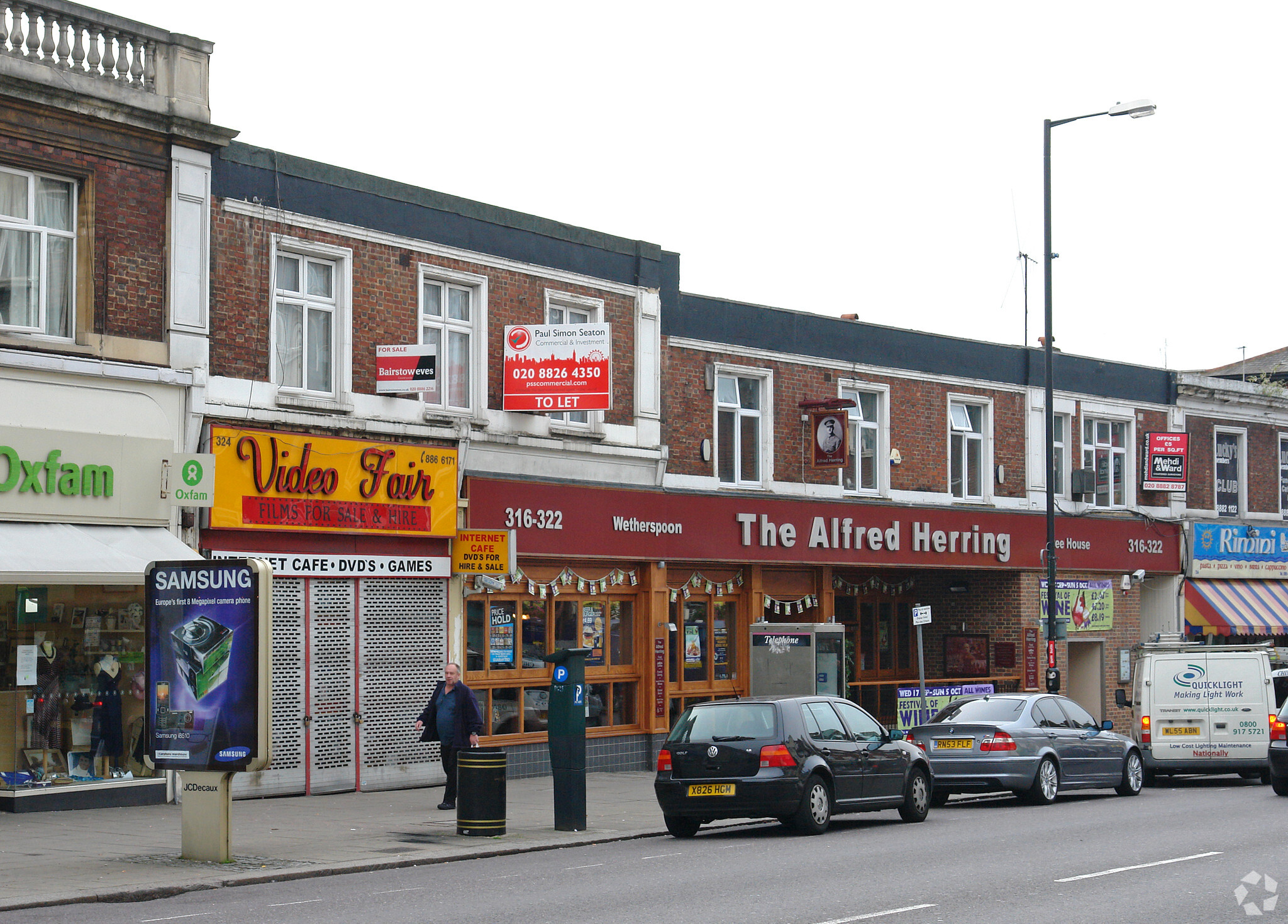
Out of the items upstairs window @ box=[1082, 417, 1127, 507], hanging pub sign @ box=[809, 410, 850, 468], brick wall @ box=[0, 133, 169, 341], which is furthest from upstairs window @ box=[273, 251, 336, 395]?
upstairs window @ box=[1082, 417, 1127, 507]

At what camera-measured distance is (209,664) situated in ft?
45.1

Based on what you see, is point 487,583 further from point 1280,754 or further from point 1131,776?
point 1280,754

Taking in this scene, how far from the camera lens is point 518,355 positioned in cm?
2256

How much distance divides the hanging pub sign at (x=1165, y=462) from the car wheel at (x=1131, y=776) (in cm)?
1363

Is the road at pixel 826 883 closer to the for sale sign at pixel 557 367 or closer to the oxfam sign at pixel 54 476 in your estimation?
the oxfam sign at pixel 54 476

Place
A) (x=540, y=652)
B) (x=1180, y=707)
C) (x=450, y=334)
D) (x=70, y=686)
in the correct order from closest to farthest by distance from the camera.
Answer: (x=70, y=686) → (x=450, y=334) → (x=1180, y=707) → (x=540, y=652)

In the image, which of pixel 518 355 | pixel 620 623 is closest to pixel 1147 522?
pixel 620 623

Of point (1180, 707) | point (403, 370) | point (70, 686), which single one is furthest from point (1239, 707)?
point (70, 686)

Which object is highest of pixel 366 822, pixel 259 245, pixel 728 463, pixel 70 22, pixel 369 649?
pixel 70 22

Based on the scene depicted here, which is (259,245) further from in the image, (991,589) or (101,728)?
(991,589)

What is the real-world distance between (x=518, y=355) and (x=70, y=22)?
7518 mm

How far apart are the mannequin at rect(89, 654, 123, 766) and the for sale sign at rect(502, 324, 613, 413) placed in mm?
6828

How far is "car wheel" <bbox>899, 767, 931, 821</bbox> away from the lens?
17531 mm

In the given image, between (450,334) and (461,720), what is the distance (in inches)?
250
